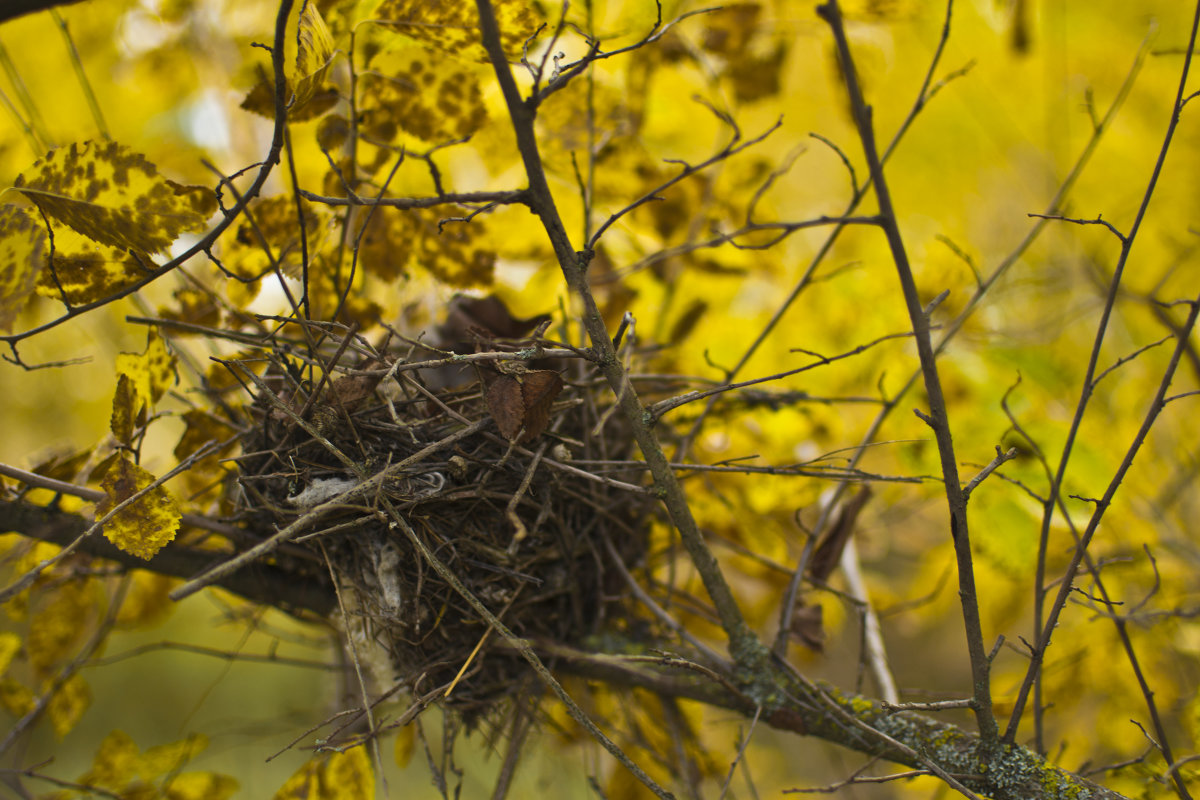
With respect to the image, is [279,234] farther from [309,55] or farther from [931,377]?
[931,377]

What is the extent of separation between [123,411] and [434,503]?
1.32 feet

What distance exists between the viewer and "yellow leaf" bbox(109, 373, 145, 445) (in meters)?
0.83

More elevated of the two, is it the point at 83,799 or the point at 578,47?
the point at 578,47

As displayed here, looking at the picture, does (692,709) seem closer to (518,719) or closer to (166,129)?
(518,719)

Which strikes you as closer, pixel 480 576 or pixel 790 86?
pixel 480 576

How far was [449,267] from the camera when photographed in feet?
3.48

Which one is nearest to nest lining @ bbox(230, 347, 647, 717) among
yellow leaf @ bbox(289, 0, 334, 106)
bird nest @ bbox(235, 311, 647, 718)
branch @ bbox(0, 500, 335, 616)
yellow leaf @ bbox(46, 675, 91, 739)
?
bird nest @ bbox(235, 311, 647, 718)

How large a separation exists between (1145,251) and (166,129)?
3442 millimetres

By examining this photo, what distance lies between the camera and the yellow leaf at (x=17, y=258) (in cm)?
57

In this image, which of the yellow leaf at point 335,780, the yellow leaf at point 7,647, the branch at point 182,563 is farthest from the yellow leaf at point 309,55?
the yellow leaf at point 7,647

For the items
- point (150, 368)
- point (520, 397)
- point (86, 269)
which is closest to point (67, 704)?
point (150, 368)

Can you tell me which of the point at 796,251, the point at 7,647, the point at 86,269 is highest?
the point at 796,251

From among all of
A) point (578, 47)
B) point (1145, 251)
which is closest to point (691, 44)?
point (578, 47)

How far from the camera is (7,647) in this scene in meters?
1.13
